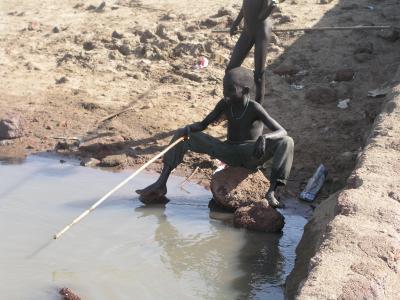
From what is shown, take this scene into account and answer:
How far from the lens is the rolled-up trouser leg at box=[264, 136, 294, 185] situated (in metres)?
5.51

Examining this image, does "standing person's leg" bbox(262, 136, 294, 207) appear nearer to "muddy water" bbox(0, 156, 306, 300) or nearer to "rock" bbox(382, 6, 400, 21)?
"muddy water" bbox(0, 156, 306, 300)

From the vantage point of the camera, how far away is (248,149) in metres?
5.71

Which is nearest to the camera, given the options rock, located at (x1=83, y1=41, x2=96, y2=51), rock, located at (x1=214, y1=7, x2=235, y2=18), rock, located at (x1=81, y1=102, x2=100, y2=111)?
rock, located at (x1=81, y1=102, x2=100, y2=111)

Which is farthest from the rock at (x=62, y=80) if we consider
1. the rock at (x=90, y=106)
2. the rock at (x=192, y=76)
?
the rock at (x=192, y=76)

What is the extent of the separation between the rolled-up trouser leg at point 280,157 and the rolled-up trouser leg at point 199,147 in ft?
1.37

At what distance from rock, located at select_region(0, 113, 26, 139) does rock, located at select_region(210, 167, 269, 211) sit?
105 inches

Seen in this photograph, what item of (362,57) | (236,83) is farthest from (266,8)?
(362,57)

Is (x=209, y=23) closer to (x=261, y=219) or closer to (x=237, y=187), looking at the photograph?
(x=237, y=187)

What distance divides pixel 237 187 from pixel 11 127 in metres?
2.89

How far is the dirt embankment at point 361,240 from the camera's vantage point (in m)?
3.34

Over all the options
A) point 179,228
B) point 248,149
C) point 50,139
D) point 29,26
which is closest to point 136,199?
point 179,228

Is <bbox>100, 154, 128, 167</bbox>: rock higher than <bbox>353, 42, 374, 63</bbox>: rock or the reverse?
the reverse

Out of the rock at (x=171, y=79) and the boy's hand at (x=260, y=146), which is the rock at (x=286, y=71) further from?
the boy's hand at (x=260, y=146)

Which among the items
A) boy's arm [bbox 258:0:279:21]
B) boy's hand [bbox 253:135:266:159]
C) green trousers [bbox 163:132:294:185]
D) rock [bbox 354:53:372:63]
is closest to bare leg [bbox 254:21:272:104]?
boy's arm [bbox 258:0:279:21]
